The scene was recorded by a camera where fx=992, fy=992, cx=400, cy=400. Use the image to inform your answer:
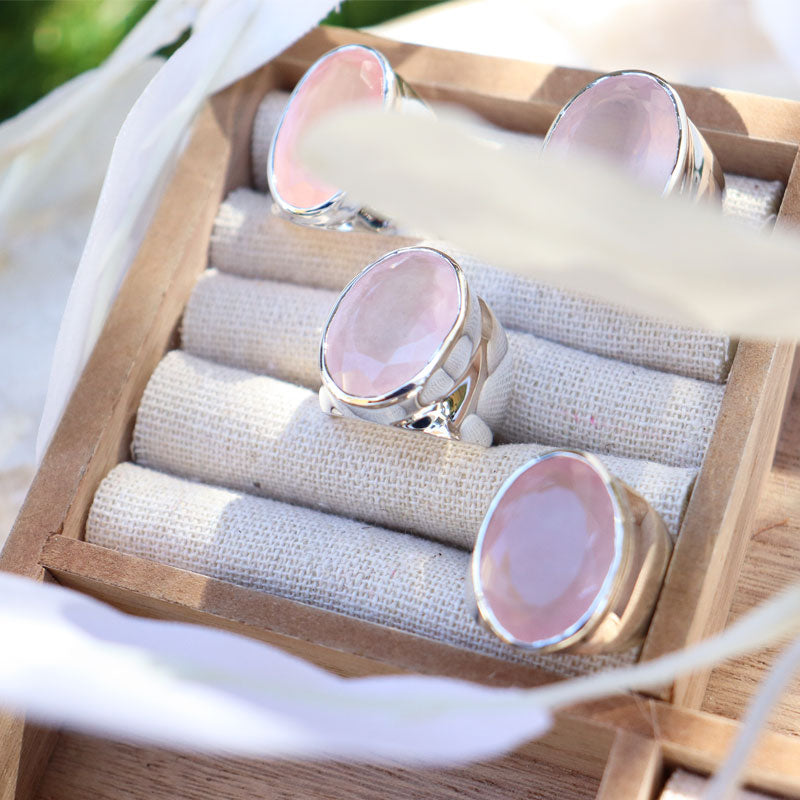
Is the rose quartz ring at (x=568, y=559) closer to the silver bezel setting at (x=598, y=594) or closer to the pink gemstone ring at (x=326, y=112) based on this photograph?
the silver bezel setting at (x=598, y=594)

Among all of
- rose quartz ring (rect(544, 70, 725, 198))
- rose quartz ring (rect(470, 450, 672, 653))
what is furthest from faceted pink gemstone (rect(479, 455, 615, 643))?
rose quartz ring (rect(544, 70, 725, 198))

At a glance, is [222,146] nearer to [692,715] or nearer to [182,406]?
[182,406]

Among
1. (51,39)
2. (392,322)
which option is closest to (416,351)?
(392,322)

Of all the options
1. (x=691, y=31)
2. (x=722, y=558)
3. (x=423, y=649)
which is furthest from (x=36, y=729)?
(x=691, y=31)

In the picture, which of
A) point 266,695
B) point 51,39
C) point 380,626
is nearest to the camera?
point 266,695

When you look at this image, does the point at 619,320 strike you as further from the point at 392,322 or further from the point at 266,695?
the point at 266,695
